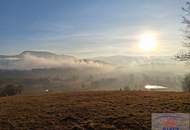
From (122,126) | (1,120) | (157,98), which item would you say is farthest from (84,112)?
(157,98)

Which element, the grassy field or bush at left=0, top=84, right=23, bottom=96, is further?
bush at left=0, top=84, right=23, bottom=96

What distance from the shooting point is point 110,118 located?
63.8 ft

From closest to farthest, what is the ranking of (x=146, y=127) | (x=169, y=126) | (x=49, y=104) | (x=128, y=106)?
(x=169, y=126) → (x=146, y=127) → (x=128, y=106) → (x=49, y=104)

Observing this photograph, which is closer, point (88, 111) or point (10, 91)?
point (88, 111)

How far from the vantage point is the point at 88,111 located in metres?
20.9

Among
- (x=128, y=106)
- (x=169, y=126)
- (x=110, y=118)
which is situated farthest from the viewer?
(x=128, y=106)

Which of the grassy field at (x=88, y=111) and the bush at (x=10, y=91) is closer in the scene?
the grassy field at (x=88, y=111)

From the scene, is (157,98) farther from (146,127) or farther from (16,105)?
(16,105)

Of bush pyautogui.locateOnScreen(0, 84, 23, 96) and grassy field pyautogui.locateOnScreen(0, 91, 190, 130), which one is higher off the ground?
grassy field pyautogui.locateOnScreen(0, 91, 190, 130)

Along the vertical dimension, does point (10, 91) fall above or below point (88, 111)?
below

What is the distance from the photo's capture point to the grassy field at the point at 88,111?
60.7 ft

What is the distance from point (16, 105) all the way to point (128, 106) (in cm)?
798

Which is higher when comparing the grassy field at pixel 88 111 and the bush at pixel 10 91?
the grassy field at pixel 88 111

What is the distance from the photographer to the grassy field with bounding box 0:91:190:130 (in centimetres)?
1850
